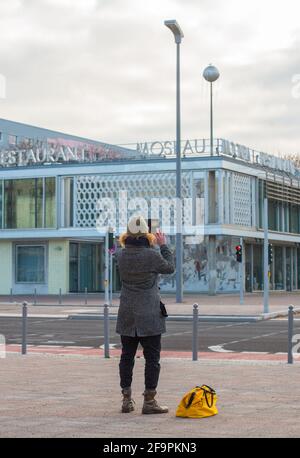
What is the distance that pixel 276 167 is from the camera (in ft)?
201

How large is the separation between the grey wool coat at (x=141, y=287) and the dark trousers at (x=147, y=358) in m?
0.10

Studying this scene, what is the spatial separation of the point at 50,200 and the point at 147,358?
47888mm

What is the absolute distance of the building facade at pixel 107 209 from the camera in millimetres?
53781

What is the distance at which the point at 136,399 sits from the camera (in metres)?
10.7

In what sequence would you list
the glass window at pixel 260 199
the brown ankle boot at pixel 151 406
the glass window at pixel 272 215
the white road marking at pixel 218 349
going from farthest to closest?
1. the glass window at pixel 272 215
2. the glass window at pixel 260 199
3. the white road marking at pixel 218 349
4. the brown ankle boot at pixel 151 406

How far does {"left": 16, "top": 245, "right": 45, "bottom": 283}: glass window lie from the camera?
56.4 metres

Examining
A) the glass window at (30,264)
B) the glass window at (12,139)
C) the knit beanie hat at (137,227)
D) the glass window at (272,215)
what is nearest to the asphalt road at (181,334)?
the knit beanie hat at (137,227)

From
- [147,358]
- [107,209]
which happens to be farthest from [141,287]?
[107,209]

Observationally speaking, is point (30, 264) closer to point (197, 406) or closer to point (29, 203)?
point (29, 203)

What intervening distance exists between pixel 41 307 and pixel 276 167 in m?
25.4

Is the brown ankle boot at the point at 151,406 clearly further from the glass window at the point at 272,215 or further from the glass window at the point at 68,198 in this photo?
the glass window at the point at 272,215

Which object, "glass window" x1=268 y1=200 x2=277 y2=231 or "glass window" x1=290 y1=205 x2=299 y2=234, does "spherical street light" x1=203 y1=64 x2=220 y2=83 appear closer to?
"glass window" x1=268 y1=200 x2=277 y2=231

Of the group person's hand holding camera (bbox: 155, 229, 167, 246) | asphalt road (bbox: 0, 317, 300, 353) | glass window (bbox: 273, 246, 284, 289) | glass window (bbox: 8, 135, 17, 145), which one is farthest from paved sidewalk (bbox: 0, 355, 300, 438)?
glass window (bbox: 8, 135, 17, 145)

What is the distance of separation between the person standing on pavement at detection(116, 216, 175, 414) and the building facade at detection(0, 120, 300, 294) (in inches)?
1680
